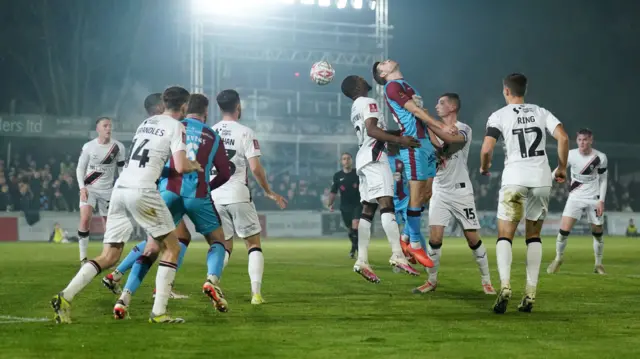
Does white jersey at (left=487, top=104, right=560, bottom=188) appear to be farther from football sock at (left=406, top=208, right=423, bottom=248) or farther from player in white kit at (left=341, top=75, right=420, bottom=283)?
player in white kit at (left=341, top=75, right=420, bottom=283)

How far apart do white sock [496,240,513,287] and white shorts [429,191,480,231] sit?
229cm

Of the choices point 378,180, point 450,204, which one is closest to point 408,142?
point 450,204

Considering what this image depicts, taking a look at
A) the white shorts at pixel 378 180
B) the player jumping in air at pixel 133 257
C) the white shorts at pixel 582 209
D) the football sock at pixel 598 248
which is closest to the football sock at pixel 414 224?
the white shorts at pixel 378 180

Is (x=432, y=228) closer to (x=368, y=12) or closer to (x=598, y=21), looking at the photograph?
(x=368, y=12)

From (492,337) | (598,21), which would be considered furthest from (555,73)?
(492,337)

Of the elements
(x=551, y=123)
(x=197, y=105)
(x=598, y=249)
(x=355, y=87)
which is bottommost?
(x=598, y=249)

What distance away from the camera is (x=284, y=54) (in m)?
45.2

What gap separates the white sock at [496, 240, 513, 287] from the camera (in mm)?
9750

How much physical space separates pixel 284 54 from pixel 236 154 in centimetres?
3494

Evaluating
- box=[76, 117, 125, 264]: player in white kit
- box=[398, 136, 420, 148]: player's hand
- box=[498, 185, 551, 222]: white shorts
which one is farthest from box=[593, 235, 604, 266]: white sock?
box=[76, 117, 125, 264]: player in white kit

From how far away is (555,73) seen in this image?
5444 cm

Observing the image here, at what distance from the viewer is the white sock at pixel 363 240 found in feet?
42.3

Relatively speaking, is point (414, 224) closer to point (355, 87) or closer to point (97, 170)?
point (355, 87)

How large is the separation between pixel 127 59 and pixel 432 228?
37227mm
